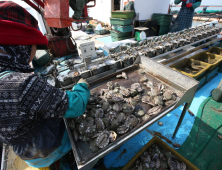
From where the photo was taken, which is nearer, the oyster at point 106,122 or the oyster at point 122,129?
the oyster at point 122,129

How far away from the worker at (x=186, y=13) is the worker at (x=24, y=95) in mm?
8038

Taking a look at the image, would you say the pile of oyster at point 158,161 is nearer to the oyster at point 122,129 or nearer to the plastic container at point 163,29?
the oyster at point 122,129

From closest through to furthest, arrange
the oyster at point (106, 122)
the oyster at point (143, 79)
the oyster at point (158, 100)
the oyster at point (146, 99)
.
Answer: the oyster at point (106, 122), the oyster at point (158, 100), the oyster at point (146, 99), the oyster at point (143, 79)

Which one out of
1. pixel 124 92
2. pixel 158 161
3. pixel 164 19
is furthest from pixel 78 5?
pixel 164 19

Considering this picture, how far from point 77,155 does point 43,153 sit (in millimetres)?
550

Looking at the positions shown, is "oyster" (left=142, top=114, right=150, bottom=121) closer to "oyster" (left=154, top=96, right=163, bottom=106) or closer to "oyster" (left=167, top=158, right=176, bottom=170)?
"oyster" (left=154, top=96, right=163, bottom=106)

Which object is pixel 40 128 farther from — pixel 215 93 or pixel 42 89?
pixel 215 93

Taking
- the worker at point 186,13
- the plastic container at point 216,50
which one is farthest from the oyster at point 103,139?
the worker at point 186,13

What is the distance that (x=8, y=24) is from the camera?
915mm

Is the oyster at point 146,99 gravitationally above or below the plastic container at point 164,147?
above

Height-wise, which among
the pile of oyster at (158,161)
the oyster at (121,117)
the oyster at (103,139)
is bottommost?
the pile of oyster at (158,161)

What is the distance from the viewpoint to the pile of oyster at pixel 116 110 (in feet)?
4.30

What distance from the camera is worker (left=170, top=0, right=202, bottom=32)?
607cm

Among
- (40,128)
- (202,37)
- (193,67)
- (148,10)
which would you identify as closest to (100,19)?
(148,10)
